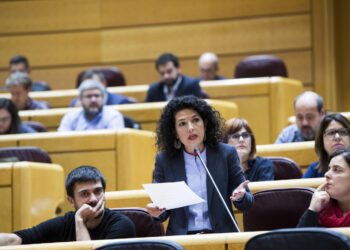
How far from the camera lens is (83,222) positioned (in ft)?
6.10

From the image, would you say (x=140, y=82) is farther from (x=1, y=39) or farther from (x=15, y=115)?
(x=15, y=115)

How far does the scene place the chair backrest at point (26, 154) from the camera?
9.33 feet

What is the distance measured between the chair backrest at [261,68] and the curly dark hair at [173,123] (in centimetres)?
219

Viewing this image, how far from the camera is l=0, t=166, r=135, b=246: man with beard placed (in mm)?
1827

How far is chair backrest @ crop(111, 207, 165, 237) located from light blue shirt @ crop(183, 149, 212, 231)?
0.36ft

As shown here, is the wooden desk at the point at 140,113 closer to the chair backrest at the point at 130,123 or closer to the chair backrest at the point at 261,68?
the chair backrest at the point at 130,123

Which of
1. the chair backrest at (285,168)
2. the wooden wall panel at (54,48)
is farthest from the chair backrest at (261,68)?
the chair backrest at (285,168)

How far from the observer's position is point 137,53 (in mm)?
5148

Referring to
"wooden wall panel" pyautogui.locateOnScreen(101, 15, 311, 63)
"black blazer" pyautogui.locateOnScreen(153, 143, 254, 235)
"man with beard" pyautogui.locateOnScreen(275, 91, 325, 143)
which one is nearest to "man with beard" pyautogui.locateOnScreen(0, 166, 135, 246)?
"black blazer" pyautogui.locateOnScreen(153, 143, 254, 235)

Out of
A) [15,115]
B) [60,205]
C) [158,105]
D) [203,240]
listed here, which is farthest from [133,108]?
[203,240]

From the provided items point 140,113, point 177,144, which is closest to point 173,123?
point 177,144

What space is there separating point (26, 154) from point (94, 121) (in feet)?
1.97

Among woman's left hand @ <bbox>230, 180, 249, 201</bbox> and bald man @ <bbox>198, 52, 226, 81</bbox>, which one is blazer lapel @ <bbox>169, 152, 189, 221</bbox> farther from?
bald man @ <bbox>198, 52, 226, 81</bbox>

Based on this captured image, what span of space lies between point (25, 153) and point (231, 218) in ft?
4.31
